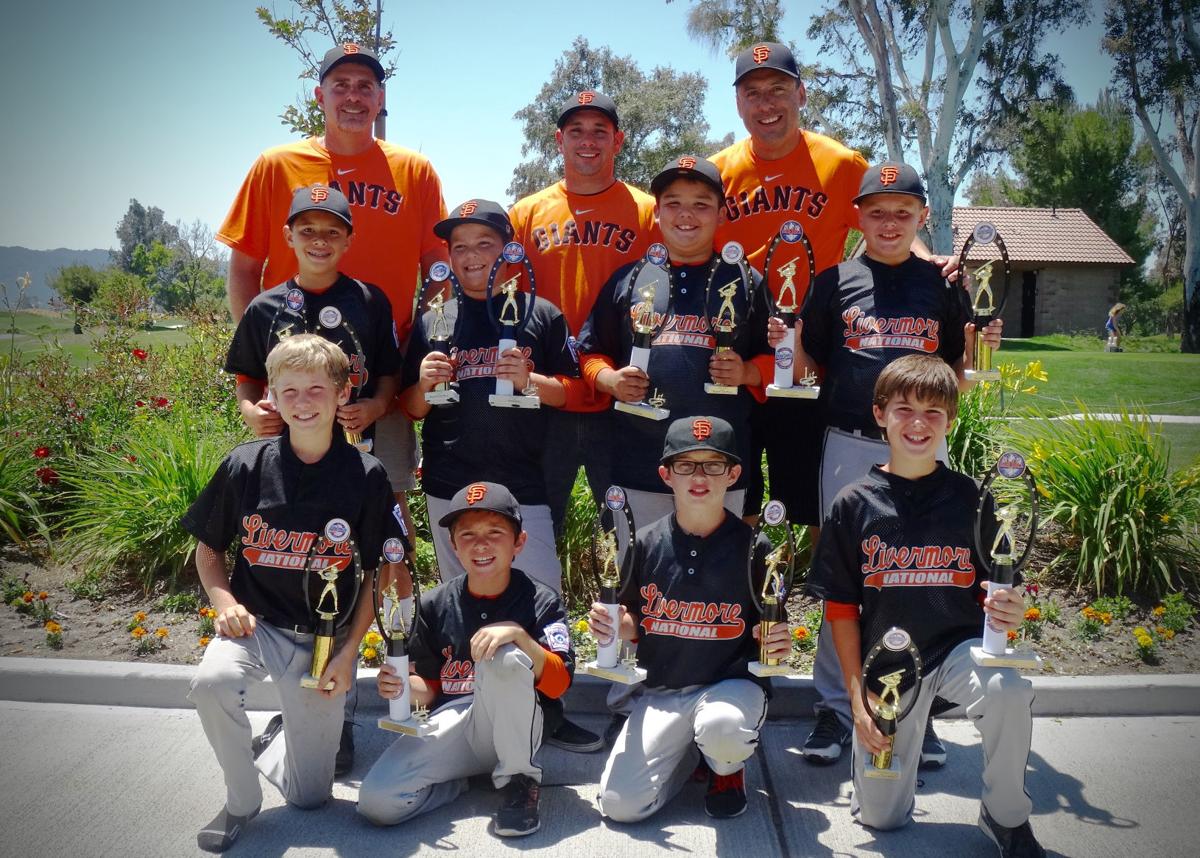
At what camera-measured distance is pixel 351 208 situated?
4.34 meters

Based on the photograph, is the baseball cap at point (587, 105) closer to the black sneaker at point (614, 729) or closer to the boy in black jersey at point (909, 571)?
the boy in black jersey at point (909, 571)

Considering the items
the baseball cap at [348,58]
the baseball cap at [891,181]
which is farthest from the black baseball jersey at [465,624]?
the baseball cap at [348,58]

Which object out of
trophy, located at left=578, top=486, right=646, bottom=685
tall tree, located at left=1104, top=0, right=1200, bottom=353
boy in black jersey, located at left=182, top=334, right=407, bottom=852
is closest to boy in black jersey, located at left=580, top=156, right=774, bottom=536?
trophy, located at left=578, top=486, right=646, bottom=685

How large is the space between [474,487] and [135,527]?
2.94 meters

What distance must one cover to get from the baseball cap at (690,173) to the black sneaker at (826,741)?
228cm

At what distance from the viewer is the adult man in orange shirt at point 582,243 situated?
13.9 ft

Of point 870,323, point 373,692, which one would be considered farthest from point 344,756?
point 870,323

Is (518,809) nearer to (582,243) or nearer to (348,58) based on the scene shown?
(582,243)

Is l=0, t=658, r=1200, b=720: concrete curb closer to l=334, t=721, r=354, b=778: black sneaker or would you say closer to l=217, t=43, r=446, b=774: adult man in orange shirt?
l=334, t=721, r=354, b=778: black sneaker

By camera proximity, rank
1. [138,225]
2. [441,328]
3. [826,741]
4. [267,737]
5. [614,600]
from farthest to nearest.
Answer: [138,225]
[441,328]
[267,737]
[826,741]
[614,600]

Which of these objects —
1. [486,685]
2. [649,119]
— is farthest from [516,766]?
[649,119]

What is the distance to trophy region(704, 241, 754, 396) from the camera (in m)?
3.66

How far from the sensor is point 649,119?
111 ft

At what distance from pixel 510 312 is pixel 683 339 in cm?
76
